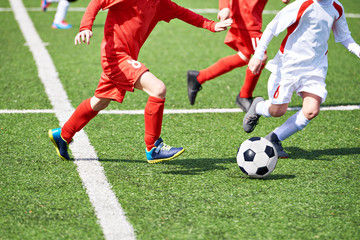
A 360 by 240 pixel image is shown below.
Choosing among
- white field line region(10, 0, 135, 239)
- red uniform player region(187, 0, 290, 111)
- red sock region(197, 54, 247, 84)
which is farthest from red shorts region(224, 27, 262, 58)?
white field line region(10, 0, 135, 239)

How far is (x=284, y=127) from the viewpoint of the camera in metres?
4.41

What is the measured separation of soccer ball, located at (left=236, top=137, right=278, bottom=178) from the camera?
3932 mm

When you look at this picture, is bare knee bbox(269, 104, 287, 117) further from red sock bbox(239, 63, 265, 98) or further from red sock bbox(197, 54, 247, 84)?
red sock bbox(197, 54, 247, 84)

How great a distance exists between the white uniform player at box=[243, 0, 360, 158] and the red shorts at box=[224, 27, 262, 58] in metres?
1.15

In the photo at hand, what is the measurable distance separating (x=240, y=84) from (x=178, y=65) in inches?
45.4

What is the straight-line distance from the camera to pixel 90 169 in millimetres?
4109

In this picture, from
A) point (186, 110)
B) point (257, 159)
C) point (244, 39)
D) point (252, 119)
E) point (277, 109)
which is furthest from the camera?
point (186, 110)

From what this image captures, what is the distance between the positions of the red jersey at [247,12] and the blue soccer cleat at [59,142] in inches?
94.0

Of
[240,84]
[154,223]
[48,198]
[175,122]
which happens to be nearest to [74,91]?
[175,122]

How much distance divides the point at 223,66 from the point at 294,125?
168 cm

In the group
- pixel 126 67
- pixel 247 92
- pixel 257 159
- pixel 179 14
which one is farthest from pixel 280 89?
pixel 247 92

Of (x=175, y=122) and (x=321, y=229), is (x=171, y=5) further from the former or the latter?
(x=321, y=229)

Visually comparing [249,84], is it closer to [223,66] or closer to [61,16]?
[223,66]

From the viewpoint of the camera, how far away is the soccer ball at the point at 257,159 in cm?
393
